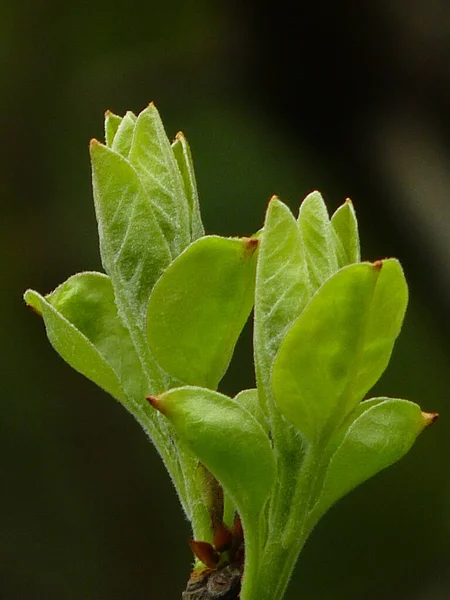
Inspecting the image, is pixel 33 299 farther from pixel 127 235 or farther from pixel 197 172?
pixel 197 172

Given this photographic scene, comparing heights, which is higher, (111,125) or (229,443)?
(111,125)

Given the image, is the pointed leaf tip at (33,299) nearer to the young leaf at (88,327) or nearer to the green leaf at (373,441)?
the young leaf at (88,327)

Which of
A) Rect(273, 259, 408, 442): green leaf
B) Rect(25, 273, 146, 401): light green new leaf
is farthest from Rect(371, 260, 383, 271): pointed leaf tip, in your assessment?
Rect(25, 273, 146, 401): light green new leaf

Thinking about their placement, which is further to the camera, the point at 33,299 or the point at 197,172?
the point at 197,172

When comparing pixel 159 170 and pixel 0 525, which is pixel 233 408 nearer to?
pixel 159 170

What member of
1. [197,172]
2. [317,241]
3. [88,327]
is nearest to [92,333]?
[88,327]

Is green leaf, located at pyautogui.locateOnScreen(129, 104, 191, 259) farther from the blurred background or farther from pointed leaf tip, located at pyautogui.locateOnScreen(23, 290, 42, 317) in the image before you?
the blurred background
